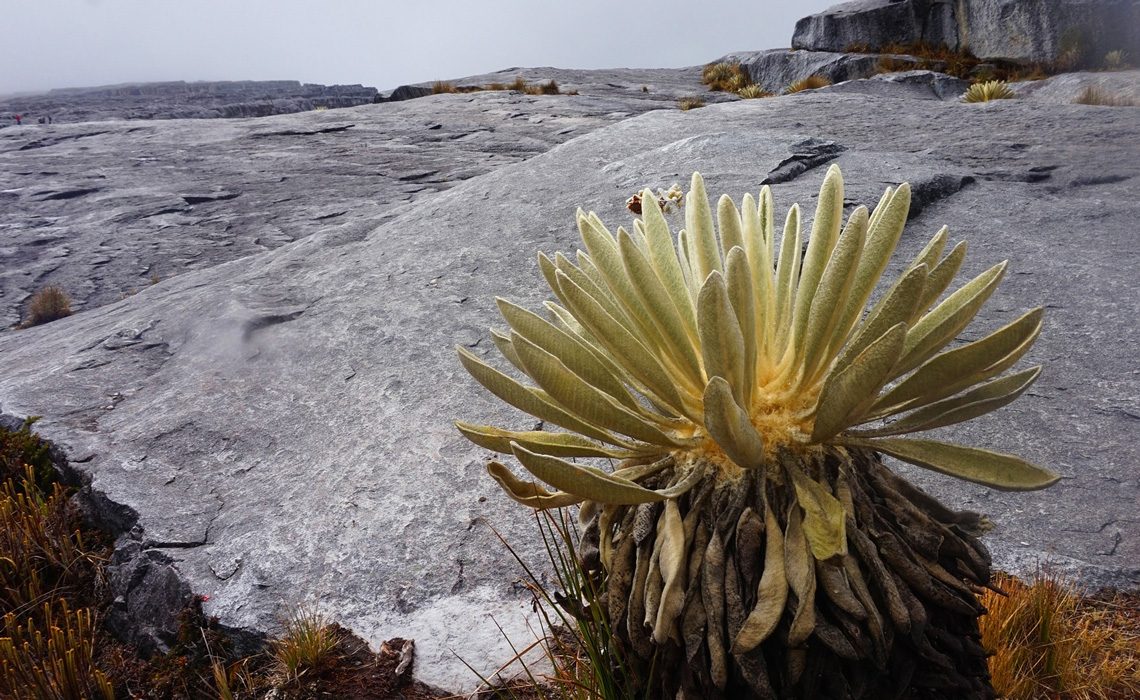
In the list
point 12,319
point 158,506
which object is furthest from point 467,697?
point 12,319

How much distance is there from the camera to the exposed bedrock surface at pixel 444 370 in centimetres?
208

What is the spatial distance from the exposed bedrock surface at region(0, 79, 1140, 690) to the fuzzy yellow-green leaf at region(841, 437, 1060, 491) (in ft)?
3.50

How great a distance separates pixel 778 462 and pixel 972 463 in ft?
0.90

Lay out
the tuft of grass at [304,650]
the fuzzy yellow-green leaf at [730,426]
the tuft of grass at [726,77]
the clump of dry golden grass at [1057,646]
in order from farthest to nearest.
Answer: the tuft of grass at [726,77], the tuft of grass at [304,650], the clump of dry golden grass at [1057,646], the fuzzy yellow-green leaf at [730,426]

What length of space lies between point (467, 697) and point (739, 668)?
1.04m

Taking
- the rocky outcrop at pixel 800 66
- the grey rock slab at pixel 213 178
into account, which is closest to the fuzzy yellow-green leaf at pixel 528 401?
the grey rock slab at pixel 213 178

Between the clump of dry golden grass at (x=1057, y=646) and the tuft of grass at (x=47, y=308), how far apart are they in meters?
6.40

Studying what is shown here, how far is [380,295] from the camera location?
3.61 meters

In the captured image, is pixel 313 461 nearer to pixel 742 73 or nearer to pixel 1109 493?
pixel 1109 493

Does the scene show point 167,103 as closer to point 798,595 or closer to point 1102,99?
point 1102,99

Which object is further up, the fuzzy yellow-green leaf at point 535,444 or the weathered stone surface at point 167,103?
the weathered stone surface at point 167,103

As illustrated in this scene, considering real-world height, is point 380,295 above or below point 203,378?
above

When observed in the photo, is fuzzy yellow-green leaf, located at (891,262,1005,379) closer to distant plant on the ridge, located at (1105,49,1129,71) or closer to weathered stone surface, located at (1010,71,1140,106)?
weathered stone surface, located at (1010,71,1140,106)

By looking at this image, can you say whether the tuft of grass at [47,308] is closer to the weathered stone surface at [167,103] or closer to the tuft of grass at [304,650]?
the tuft of grass at [304,650]
